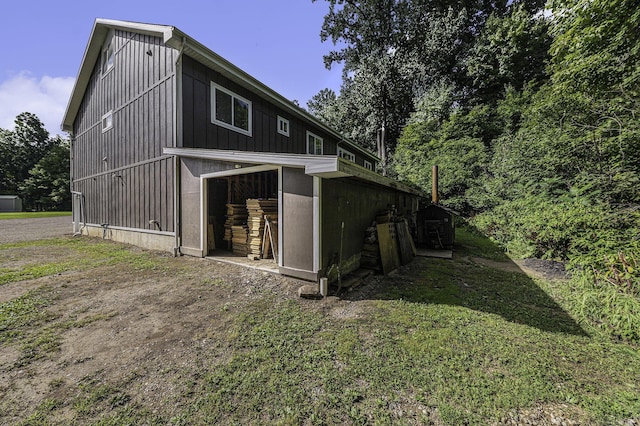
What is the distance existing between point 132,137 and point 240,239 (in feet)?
19.3

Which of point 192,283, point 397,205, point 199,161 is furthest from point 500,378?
point 199,161

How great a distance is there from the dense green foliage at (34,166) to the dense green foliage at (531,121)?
35.2 metres

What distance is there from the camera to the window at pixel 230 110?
25.1 ft

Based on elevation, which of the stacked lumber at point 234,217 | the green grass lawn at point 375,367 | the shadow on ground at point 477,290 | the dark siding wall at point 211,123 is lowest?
the shadow on ground at point 477,290

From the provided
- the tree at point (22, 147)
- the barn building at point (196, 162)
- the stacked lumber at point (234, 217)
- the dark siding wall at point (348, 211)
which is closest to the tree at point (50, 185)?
the tree at point (22, 147)

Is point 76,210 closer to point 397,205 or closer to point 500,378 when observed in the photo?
point 397,205

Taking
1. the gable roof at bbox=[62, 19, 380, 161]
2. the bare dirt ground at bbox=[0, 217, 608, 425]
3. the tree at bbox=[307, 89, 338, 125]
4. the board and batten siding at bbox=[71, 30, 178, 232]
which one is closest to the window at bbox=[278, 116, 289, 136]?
the gable roof at bbox=[62, 19, 380, 161]

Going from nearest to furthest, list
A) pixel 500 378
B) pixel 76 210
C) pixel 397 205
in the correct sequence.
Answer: pixel 500 378, pixel 397 205, pixel 76 210

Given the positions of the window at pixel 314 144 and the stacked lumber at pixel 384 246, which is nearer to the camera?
the stacked lumber at pixel 384 246

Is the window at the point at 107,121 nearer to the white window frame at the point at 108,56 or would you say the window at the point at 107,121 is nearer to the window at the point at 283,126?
the white window frame at the point at 108,56

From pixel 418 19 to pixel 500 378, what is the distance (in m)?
23.8

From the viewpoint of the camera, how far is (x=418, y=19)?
18.5m

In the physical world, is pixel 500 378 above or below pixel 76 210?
below

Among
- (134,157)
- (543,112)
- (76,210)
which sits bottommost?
(76,210)
